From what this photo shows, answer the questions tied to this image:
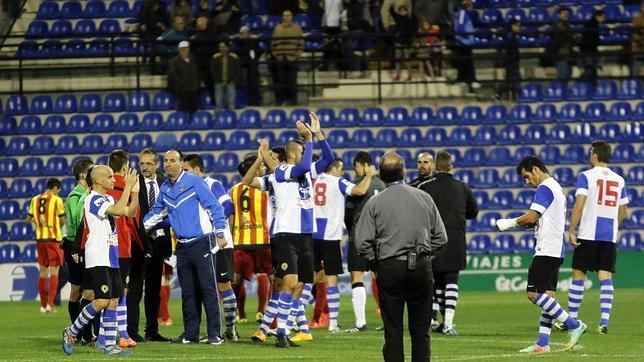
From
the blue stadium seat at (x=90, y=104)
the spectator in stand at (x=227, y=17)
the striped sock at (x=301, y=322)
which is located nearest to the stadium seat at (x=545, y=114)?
the spectator in stand at (x=227, y=17)

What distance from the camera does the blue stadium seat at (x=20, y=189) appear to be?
31031mm

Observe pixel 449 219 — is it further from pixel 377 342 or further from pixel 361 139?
pixel 361 139

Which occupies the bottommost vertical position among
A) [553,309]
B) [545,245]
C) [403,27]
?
[553,309]

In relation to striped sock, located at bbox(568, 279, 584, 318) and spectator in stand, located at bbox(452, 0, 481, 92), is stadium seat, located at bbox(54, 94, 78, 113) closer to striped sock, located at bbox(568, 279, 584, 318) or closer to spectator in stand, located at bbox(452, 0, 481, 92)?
spectator in stand, located at bbox(452, 0, 481, 92)

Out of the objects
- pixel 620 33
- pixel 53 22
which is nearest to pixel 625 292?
pixel 620 33

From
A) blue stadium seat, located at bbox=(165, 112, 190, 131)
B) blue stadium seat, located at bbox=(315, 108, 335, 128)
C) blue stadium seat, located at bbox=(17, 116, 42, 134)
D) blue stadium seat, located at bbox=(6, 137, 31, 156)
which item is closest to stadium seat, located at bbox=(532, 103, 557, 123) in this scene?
blue stadium seat, located at bbox=(315, 108, 335, 128)

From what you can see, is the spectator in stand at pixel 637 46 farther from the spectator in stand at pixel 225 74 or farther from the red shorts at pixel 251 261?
the red shorts at pixel 251 261

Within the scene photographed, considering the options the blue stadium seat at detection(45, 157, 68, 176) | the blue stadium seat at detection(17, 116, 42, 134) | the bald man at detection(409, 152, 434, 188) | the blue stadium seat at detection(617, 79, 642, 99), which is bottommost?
the blue stadium seat at detection(45, 157, 68, 176)

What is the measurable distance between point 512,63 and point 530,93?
858mm

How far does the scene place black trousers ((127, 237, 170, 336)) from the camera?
17.2 meters

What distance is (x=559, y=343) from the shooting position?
1655 cm

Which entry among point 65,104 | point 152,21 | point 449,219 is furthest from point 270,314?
point 152,21

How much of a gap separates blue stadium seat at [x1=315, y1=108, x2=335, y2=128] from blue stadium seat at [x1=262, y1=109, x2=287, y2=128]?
31.6 inches

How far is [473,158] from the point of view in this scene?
30.5m
